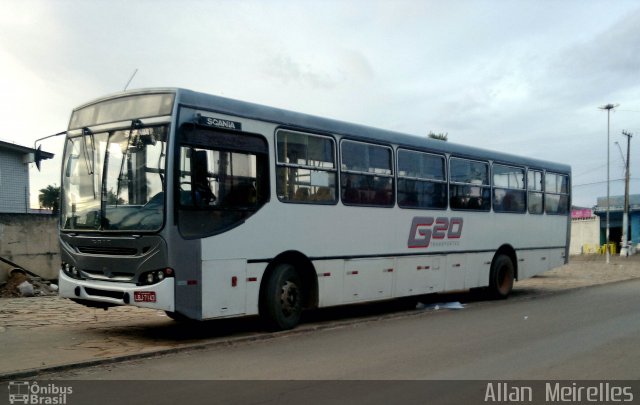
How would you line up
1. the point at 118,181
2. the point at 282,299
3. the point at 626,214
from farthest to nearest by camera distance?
the point at 626,214
the point at 282,299
the point at 118,181

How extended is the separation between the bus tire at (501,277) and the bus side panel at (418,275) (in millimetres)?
2262

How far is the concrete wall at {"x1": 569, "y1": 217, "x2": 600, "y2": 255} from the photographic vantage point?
50844 millimetres

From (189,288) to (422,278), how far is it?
5824 millimetres

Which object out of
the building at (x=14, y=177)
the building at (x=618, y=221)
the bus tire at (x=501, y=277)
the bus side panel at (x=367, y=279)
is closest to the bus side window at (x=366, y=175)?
the bus side panel at (x=367, y=279)

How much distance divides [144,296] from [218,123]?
2610 millimetres

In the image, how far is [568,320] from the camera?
10.9 m

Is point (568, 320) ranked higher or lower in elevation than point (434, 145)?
lower

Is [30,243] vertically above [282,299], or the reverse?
[30,243]

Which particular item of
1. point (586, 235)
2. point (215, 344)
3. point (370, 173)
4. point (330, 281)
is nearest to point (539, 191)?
point (370, 173)

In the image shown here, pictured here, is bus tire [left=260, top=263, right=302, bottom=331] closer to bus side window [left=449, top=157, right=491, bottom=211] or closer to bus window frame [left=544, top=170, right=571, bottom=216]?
bus side window [left=449, top=157, right=491, bottom=211]

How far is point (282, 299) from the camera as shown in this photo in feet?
30.7

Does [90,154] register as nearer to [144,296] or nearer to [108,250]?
[108,250]
